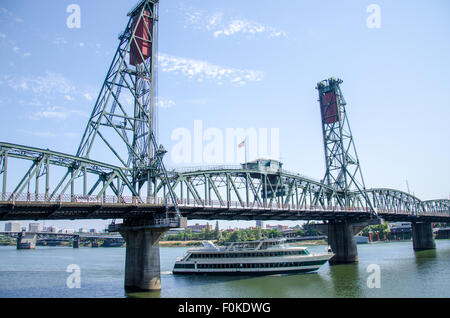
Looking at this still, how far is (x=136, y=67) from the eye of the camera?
6222 centimetres

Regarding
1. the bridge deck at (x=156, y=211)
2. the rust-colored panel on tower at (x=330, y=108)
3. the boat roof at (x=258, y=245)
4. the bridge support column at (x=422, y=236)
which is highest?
the rust-colored panel on tower at (x=330, y=108)

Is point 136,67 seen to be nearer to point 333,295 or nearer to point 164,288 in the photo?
point 164,288

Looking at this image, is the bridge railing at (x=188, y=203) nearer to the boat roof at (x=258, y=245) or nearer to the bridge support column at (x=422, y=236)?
the boat roof at (x=258, y=245)

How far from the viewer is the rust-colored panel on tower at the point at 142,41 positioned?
62575 mm

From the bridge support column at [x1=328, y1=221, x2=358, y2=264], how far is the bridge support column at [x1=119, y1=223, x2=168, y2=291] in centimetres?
5561

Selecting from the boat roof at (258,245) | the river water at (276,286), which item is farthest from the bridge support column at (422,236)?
the boat roof at (258,245)

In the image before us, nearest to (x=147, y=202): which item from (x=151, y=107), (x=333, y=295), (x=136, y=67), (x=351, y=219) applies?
(x=151, y=107)

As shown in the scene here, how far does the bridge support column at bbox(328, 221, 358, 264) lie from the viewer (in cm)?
8969

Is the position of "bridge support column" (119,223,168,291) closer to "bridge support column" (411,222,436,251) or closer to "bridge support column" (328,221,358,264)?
"bridge support column" (328,221,358,264)

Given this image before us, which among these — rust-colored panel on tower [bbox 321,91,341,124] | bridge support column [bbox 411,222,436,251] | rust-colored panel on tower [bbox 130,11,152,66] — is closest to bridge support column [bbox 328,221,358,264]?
rust-colored panel on tower [bbox 321,91,341,124]

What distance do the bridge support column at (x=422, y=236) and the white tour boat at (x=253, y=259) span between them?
7756cm

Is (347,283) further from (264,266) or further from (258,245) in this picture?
(258,245)
